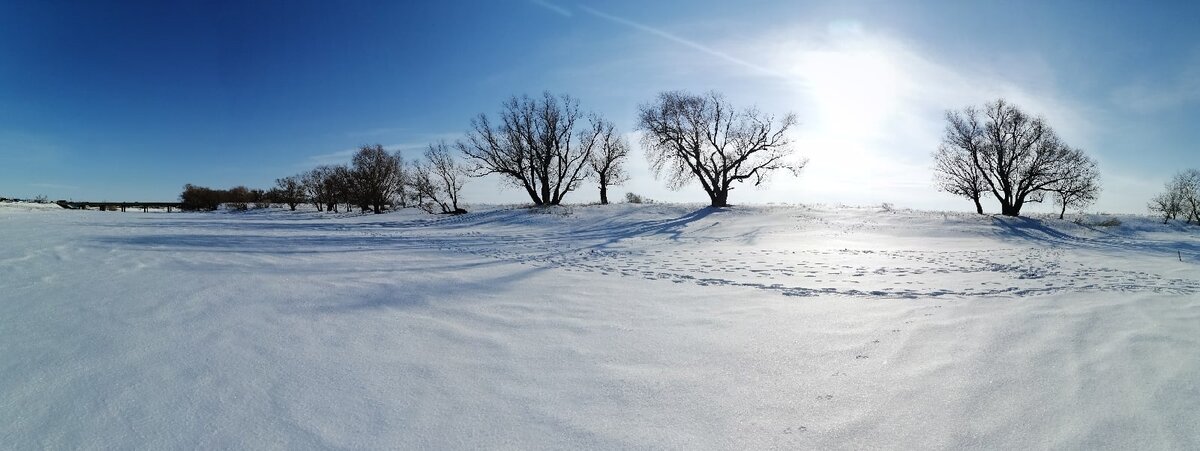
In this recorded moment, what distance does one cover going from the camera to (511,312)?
5.17m

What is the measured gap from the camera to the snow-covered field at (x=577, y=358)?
8.62ft

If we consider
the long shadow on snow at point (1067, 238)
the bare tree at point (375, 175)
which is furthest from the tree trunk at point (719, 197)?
the bare tree at point (375, 175)

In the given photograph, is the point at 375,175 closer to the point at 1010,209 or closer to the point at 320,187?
the point at 320,187

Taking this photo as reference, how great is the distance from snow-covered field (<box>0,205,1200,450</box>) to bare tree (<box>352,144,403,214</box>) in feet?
127

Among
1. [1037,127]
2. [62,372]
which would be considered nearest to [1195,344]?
[62,372]

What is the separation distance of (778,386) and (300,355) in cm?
334

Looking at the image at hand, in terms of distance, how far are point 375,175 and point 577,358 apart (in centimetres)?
4543

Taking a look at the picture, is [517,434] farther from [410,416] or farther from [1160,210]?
[1160,210]

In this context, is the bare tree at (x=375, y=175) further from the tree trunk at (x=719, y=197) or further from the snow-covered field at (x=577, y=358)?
the snow-covered field at (x=577, y=358)

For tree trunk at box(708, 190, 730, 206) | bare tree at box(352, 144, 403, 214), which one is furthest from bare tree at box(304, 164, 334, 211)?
tree trunk at box(708, 190, 730, 206)

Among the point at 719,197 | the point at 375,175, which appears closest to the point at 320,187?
the point at 375,175

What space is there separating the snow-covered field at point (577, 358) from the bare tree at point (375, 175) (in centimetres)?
3869

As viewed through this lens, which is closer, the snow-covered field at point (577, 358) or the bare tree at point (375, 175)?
the snow-covered field at point (577, 358)

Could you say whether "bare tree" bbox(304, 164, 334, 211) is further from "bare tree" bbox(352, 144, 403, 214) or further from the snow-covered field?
the snow-covered field
